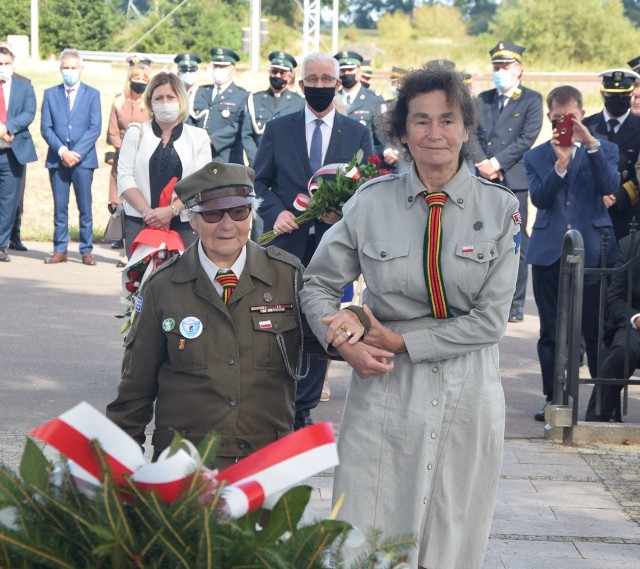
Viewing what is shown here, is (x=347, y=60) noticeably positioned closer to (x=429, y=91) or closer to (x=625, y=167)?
(x=625, y=167)

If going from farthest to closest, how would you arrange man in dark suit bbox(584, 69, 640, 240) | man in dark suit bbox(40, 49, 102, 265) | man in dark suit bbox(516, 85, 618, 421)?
man in dark suit bbox(40, 49, 102, 265), man in dark suit bbox(584, 69, 640, 240), man in dark suit bbox(516, 85, 618, 421)

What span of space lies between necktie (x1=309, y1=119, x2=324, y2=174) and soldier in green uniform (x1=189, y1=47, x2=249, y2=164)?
6.42m

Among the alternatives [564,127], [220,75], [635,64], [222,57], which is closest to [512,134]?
[635,64]

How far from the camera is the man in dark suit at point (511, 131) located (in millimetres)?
11875

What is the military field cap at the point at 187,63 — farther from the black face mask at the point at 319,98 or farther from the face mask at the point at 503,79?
the black face mask at the point at 319,98

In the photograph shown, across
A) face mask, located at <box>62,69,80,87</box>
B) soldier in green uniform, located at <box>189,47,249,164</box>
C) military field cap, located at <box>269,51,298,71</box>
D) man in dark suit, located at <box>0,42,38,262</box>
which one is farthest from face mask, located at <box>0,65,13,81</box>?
military field cap, located at <box>269,51,298,71</box>

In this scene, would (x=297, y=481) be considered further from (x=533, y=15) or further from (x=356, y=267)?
(x=533, y=15)

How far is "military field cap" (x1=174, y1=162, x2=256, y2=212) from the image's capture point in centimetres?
401

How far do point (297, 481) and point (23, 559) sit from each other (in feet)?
1.72

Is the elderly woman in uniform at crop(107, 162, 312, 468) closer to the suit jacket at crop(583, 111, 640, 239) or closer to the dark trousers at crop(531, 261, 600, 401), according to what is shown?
the dark trousers at crop(531, 261, 600, 401)

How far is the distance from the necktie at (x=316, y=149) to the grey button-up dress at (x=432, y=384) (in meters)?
3.72

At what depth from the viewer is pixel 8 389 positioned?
834 cm

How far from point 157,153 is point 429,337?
488cm

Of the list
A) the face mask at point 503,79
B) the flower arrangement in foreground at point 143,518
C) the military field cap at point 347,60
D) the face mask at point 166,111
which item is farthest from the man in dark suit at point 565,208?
the flower arrangement in foreground at point 143,518
